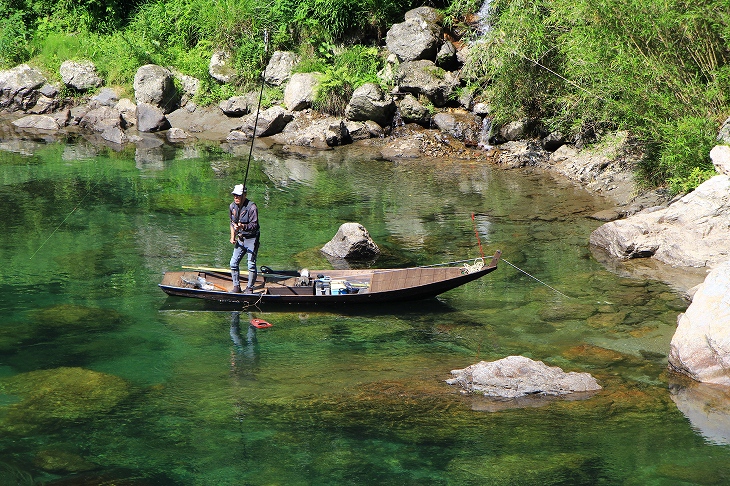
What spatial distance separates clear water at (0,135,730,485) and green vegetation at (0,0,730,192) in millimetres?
2910

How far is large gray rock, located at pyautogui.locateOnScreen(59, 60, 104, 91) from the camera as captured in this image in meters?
29.9

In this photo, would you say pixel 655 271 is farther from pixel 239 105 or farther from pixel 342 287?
pixel 239 105

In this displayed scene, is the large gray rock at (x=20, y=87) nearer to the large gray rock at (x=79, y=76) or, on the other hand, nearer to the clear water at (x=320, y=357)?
the large gray rock at (x=79, y=76)

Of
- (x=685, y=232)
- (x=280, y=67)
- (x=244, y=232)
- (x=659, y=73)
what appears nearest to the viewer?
(x=244, y=232)

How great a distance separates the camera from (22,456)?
8.78 metres

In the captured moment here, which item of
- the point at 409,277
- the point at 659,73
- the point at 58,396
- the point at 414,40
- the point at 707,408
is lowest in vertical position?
the point at 707,408

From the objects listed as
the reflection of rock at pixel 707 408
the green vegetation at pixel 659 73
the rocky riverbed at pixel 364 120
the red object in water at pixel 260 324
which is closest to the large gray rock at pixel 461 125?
the rocky riverbed at pixel 364 120

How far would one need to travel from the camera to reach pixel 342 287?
13156 mm

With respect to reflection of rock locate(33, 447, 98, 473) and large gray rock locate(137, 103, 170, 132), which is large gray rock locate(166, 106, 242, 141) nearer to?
large gray rock locate(137, 103, 170, 132)

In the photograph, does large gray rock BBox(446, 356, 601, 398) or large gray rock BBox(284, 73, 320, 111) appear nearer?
large gray rock BBox(446, 356, 601, 398)

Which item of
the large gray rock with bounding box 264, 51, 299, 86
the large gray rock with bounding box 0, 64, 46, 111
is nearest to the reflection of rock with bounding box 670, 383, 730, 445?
the large gray rock with bounding box 264, 51, 299, 86

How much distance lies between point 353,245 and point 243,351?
4438mm

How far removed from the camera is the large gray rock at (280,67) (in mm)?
28469

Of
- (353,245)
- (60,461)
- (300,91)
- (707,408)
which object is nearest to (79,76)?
(300,91)
